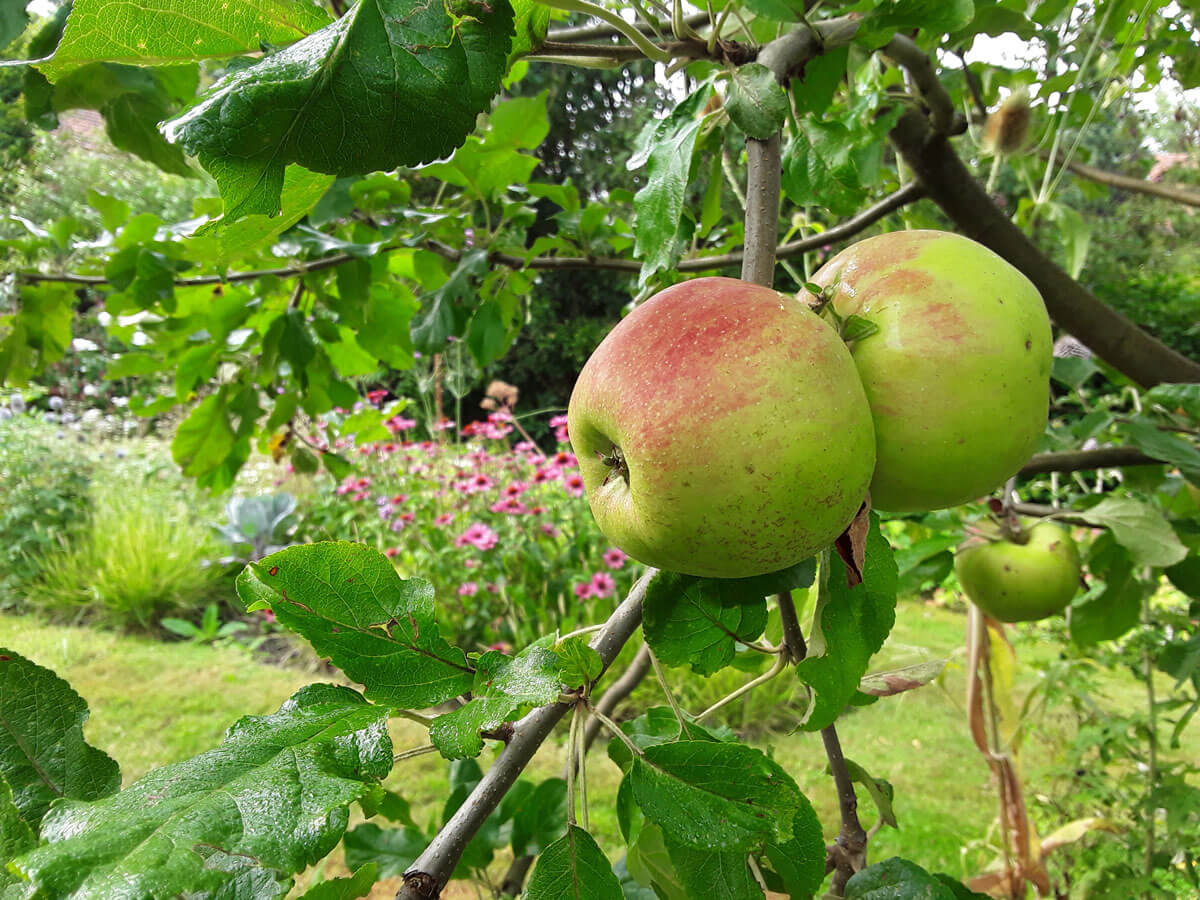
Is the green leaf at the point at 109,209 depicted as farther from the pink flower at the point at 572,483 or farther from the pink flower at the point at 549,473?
the pink flower at the point at 572,483

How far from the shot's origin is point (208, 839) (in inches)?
11.6

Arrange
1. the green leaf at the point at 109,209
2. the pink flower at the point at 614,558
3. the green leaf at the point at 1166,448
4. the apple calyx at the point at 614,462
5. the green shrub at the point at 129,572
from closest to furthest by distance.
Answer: the apple calyx at the point at 614,462 → the green leaf at the point at 1166,448 → the green leaf at the point at 109,209 → the pink flower at the point at 614,558 → the green shrub at the point at 129,572

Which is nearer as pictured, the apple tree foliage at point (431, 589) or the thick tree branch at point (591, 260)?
the apple tree foliage at point (431, 589)

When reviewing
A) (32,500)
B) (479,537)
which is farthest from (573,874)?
(32,500)

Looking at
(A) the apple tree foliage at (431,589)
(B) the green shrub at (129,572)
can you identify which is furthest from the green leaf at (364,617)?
(B) the green shrub at (129,572)

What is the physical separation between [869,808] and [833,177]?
1805 millimetres

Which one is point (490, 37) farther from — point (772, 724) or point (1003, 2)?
point (772, 724)

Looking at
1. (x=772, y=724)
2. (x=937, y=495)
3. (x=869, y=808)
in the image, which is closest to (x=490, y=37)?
(x=937, y=495)

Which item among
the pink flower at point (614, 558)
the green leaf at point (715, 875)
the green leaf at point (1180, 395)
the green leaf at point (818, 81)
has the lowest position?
the pink flower at point (614, 558)

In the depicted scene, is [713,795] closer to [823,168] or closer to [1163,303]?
[823,168]

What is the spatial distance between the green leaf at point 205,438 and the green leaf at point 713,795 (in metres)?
1.34

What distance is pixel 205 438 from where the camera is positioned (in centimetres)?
152

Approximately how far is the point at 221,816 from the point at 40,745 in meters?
0.20

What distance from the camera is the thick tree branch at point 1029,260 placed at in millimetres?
1117
